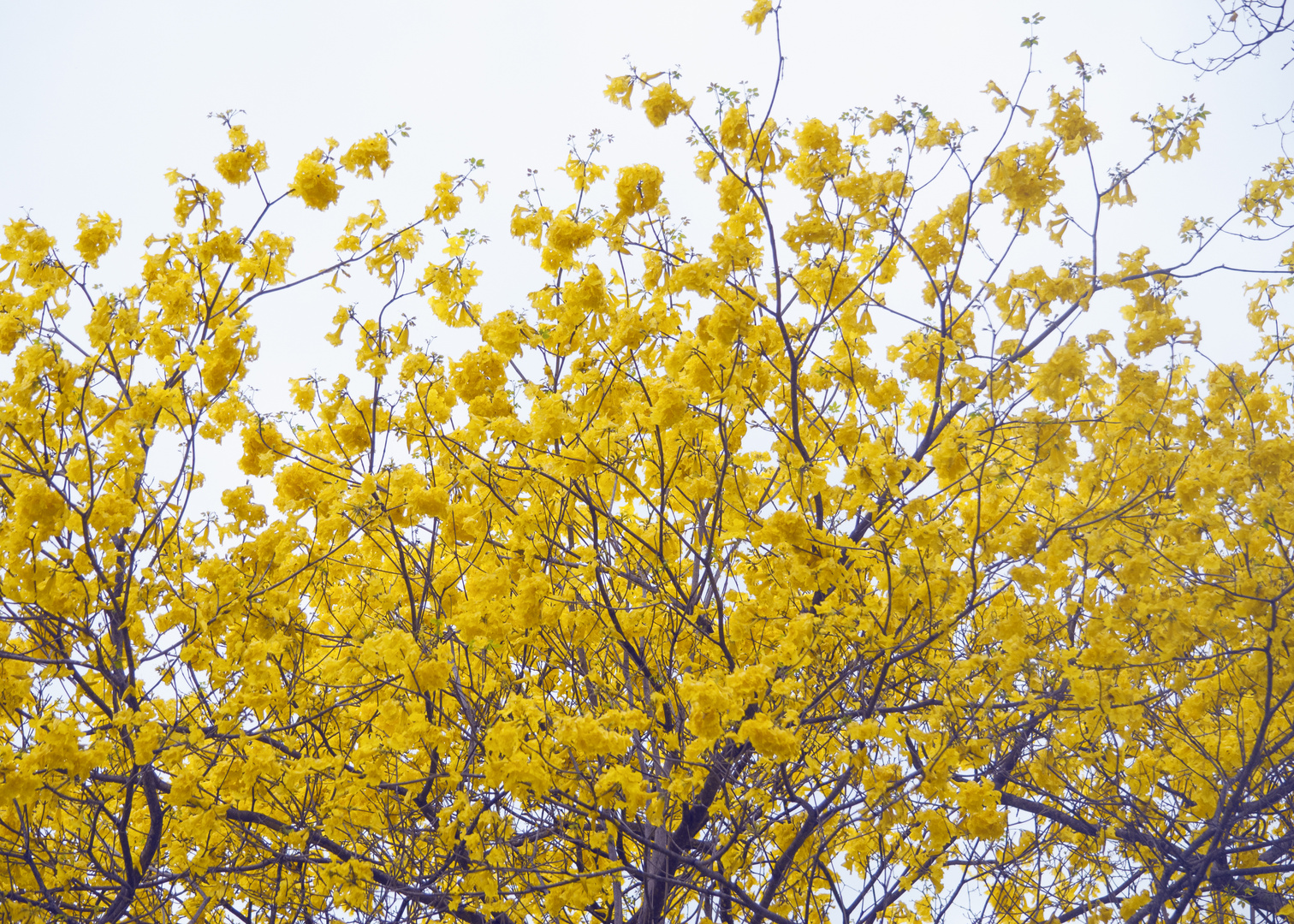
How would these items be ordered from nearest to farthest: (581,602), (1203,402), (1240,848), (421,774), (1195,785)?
(1240,848) → (581,602) → (421,774) → (1195,785) → (1203,402)

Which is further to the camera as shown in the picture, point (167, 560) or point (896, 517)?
point (167, 560)

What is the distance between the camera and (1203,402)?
5.04 m

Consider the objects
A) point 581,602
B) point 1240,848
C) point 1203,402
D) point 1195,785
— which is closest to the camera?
point 1240,848

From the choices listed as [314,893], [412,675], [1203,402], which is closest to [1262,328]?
[1203,402]

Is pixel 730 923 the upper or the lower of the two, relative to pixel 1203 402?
lower

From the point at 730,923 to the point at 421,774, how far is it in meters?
1.72

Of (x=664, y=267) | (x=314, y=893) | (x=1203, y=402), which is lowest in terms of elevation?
(x=314, y=893)

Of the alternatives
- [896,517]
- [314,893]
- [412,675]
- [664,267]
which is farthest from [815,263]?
[314,893]

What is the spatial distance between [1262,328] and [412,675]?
5089 millimetres

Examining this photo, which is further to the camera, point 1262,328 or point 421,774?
point 1262,328

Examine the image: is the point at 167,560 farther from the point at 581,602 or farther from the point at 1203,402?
the point at 1203,402

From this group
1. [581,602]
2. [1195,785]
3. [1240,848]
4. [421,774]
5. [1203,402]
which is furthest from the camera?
[1203,402]

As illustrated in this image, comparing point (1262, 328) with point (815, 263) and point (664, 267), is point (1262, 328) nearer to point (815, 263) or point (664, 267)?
point (815, 263)

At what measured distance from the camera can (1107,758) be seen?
14.1 ft
